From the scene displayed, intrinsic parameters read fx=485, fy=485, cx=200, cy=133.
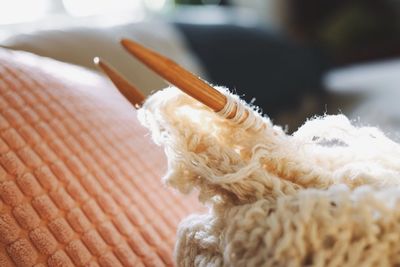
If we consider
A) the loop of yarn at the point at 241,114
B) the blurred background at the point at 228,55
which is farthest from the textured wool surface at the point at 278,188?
the blurred background at the point at 228,55

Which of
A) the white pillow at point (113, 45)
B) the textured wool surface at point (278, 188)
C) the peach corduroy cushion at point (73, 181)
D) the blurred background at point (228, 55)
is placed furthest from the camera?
the blurred background at point (228, 55)

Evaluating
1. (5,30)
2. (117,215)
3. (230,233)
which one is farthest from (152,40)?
(230,233)

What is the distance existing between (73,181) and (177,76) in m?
0.18

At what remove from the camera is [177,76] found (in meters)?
0.37

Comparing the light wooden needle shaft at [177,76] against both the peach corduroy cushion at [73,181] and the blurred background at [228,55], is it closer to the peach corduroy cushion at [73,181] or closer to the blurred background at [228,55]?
the peach corduroy cushion at [73,181]

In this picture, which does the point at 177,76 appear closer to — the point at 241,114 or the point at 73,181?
the point at 241,114

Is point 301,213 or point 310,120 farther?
point 310,120

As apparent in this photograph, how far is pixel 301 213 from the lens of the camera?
32cm

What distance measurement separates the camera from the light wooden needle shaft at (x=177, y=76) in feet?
1.19

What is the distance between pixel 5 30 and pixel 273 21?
2.63 metres

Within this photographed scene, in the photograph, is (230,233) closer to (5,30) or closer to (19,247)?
(19,247)

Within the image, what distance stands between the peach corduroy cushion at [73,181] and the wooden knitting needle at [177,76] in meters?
0.17

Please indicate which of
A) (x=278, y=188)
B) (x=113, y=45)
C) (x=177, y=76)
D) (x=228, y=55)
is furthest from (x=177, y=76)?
(x=228, y=55)

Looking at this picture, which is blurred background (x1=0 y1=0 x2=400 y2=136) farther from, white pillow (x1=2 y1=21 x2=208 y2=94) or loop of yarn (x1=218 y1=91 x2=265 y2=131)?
loop of yarn (x1=218 y1=91 x2=265 y2=131)
